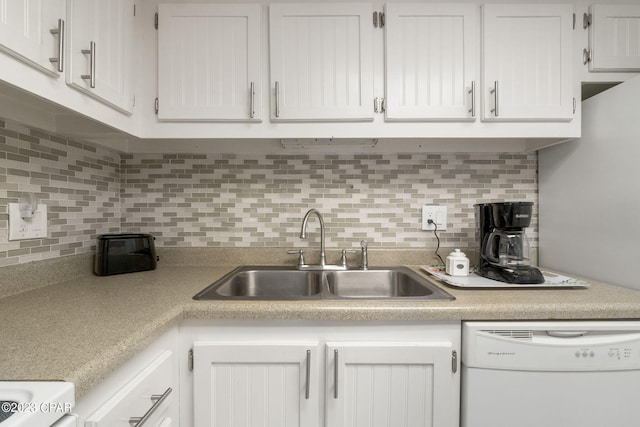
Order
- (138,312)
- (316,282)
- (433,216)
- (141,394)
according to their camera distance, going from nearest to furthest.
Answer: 1. (141,394)
2. (138,312)
3. (316,282)
4. (433,216)

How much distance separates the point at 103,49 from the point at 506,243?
1.64 metres

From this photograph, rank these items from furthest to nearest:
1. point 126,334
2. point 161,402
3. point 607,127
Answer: point 607,127, point 161,402, point 126,334

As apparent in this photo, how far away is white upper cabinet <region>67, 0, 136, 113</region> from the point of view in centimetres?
84

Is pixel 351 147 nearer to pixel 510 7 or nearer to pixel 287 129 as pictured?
pixel 287 129

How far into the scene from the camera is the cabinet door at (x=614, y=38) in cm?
121

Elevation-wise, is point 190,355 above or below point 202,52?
below

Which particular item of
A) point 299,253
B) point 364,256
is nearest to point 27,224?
point 299,253

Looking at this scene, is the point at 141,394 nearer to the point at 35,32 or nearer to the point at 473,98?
the point at 35,32

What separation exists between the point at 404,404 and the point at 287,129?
1.06 m

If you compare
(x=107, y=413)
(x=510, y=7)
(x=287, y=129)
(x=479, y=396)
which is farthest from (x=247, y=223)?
(x=510, y=7)

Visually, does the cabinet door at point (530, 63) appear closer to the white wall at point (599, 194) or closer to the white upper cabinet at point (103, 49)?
the white wall at point (599, 194)

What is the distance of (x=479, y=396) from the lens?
0.88m

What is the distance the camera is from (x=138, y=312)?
80 cm

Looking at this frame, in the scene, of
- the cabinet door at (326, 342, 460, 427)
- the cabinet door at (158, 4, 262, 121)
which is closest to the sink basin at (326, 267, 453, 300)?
the cabinet door at (326, 342, 460, 427)
